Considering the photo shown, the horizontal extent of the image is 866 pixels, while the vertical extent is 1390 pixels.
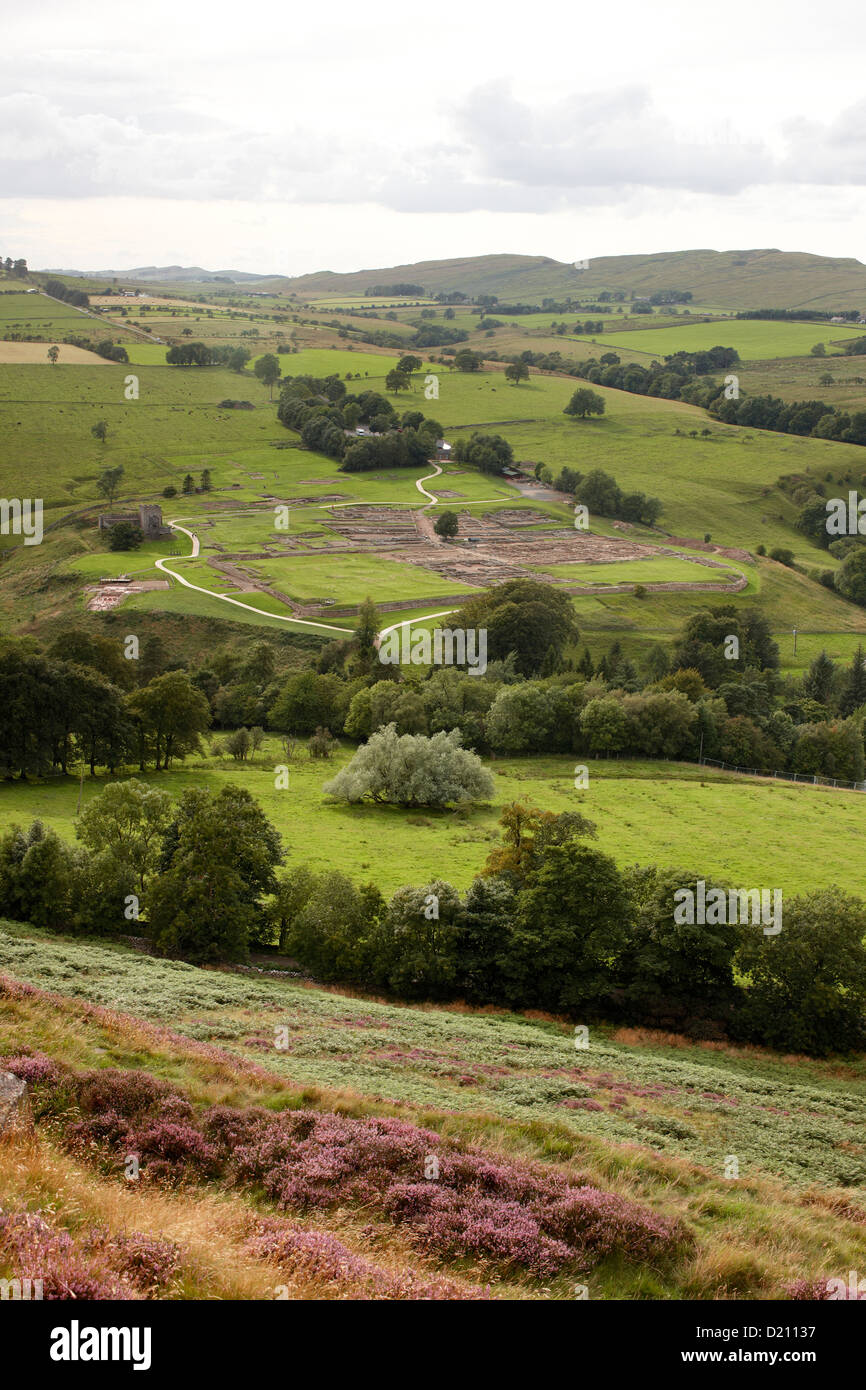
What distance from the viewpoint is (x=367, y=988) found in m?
40.5

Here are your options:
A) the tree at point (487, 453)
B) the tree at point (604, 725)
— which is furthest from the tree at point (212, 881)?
the tree at point (487, 453)

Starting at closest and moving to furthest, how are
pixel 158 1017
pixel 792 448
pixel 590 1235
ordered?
pixel 590 1235
pixel 158 1017
pixel 792 448

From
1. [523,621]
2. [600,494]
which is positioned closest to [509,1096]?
[523,621]

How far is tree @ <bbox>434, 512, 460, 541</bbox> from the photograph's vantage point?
142m

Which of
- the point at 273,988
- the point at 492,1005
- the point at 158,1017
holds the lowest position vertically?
the point at 492,1005

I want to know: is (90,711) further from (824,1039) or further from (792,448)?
(792,448)

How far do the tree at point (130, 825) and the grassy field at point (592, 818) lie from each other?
8.10 m

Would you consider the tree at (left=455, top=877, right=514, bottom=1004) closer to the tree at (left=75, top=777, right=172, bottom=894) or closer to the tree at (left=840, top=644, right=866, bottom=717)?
the tree at (left=75, top=777, right=172, bottom=894)

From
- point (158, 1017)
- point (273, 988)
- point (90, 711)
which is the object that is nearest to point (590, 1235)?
point (158, 1017)

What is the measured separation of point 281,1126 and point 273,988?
18864mm

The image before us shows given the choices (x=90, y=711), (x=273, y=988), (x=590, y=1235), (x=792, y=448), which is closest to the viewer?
(x=590, y=1235)

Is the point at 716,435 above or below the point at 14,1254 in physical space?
above

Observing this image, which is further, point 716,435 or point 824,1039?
point 716,435

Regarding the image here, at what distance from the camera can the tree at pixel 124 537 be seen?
5157 inches
